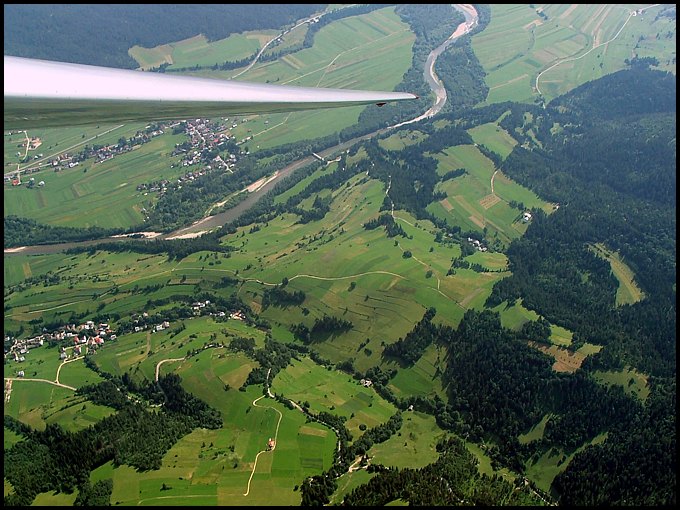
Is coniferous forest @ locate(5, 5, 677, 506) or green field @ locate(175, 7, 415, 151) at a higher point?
green field @ locate(175, 7, 415, 151)

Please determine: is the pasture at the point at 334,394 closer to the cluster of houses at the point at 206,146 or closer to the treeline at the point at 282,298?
the treeline at the point at 282,298

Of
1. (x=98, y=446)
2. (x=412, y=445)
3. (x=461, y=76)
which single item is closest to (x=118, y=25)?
(x=461, y=76)

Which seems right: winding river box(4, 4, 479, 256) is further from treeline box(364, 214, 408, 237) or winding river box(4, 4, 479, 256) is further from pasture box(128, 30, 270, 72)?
pasture box(128, 30, 270, 72)

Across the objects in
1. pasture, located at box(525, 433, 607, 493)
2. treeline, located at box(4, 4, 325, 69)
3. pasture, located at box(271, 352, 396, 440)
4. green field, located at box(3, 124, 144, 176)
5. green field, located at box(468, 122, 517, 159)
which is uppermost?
treeline, located at box(4, 4, 325, 69)

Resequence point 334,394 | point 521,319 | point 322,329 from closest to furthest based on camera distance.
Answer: point 334,394
point 521,319
point 322,329

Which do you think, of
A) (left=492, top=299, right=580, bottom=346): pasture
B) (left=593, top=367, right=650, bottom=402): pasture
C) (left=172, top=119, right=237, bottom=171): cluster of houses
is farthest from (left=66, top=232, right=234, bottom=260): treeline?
(left=593, top=367, right=650, bottom=402): pasture

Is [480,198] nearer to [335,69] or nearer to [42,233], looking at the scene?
[335,69]

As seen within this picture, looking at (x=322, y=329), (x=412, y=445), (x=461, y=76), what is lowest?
(x=412, y=445)
